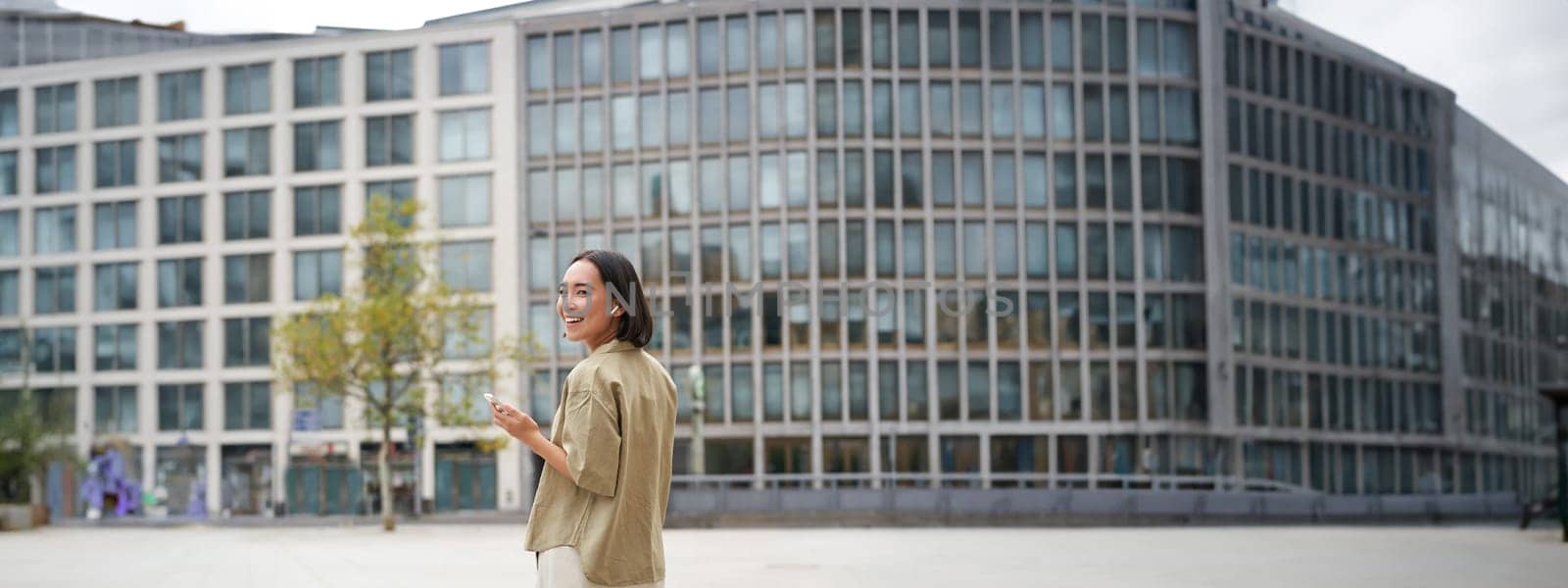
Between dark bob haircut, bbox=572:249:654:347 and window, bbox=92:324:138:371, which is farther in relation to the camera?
window, bbox=92:324:138:371

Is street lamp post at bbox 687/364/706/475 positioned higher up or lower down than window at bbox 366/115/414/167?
lower down

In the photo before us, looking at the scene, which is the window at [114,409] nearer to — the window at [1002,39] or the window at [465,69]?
the window at [465,69]

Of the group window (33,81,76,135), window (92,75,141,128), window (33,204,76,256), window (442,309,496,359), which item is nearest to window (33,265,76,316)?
window (33,204,76,256)

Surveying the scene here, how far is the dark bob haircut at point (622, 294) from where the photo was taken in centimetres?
558

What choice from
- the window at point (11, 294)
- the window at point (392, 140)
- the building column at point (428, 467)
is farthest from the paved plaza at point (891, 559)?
the window at point (11, 294)

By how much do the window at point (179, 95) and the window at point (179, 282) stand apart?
18.2 ft

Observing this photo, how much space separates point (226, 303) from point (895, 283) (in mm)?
25927

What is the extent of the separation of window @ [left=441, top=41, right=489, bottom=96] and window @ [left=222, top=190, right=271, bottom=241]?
841cm

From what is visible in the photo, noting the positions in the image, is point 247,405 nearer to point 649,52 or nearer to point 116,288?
point 116,288

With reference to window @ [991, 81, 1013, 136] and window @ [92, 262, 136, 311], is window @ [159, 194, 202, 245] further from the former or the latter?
window @ [991, 81, 1013, 136]

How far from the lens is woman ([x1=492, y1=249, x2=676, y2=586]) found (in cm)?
545

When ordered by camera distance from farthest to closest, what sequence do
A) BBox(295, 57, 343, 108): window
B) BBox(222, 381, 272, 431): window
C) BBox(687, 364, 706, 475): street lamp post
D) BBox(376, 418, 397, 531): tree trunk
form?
1. BBox(295, 57, 343, 108): window
2. BBox(222, 381, 272, 431): window
3. BBox(687, 364, 706, 475): street lamp post
4. BBox(376, 418, 397, 531): tree trunk

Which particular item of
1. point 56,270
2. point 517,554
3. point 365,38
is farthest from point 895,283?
point 517,554

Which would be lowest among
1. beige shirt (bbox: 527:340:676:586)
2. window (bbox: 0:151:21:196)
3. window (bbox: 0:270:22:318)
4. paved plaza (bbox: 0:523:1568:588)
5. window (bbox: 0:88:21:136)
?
paved plaza (bbox: 0:523:1568:588)
